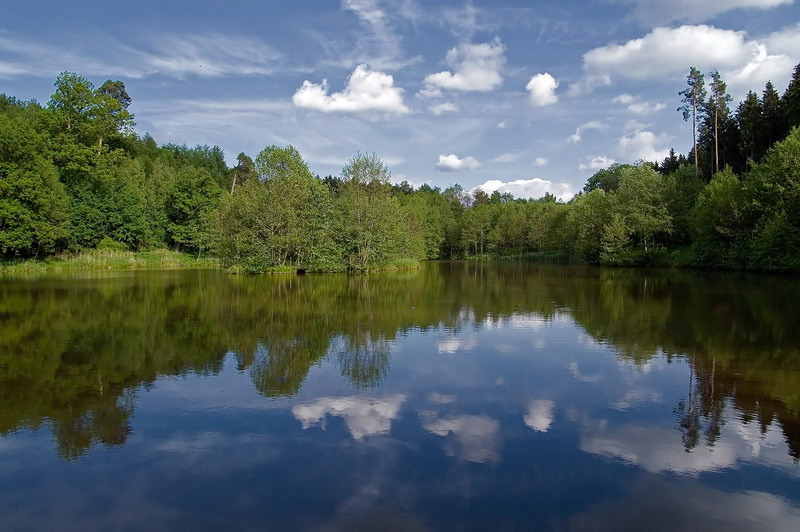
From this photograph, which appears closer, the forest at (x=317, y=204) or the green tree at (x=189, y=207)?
the forest at (x=317, y=204)

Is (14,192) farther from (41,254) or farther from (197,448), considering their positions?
(197,448)

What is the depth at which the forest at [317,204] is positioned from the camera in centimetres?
3938

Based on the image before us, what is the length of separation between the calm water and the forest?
86.2 ft

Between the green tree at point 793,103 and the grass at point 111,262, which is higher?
the green tree at point 793,103

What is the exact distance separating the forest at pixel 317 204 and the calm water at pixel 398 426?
26.3 meters

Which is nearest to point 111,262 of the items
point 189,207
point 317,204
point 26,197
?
point 26,197

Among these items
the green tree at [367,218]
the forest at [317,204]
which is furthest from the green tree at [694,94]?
the green tree at [367,218]

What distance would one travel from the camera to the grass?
41.6m

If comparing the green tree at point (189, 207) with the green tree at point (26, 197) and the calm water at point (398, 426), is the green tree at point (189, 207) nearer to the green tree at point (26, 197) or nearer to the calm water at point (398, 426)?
the green tree at point (26, 197)

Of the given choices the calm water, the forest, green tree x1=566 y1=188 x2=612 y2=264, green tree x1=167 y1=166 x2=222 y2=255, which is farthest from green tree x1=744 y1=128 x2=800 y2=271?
green tree x1=167 y1=166 x2=222 y2=255

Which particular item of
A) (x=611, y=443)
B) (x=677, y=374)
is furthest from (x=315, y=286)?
(x=611, y=443)

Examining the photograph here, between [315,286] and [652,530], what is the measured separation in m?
25.5

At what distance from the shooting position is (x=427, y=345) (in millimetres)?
12719

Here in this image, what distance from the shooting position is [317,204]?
136ft
